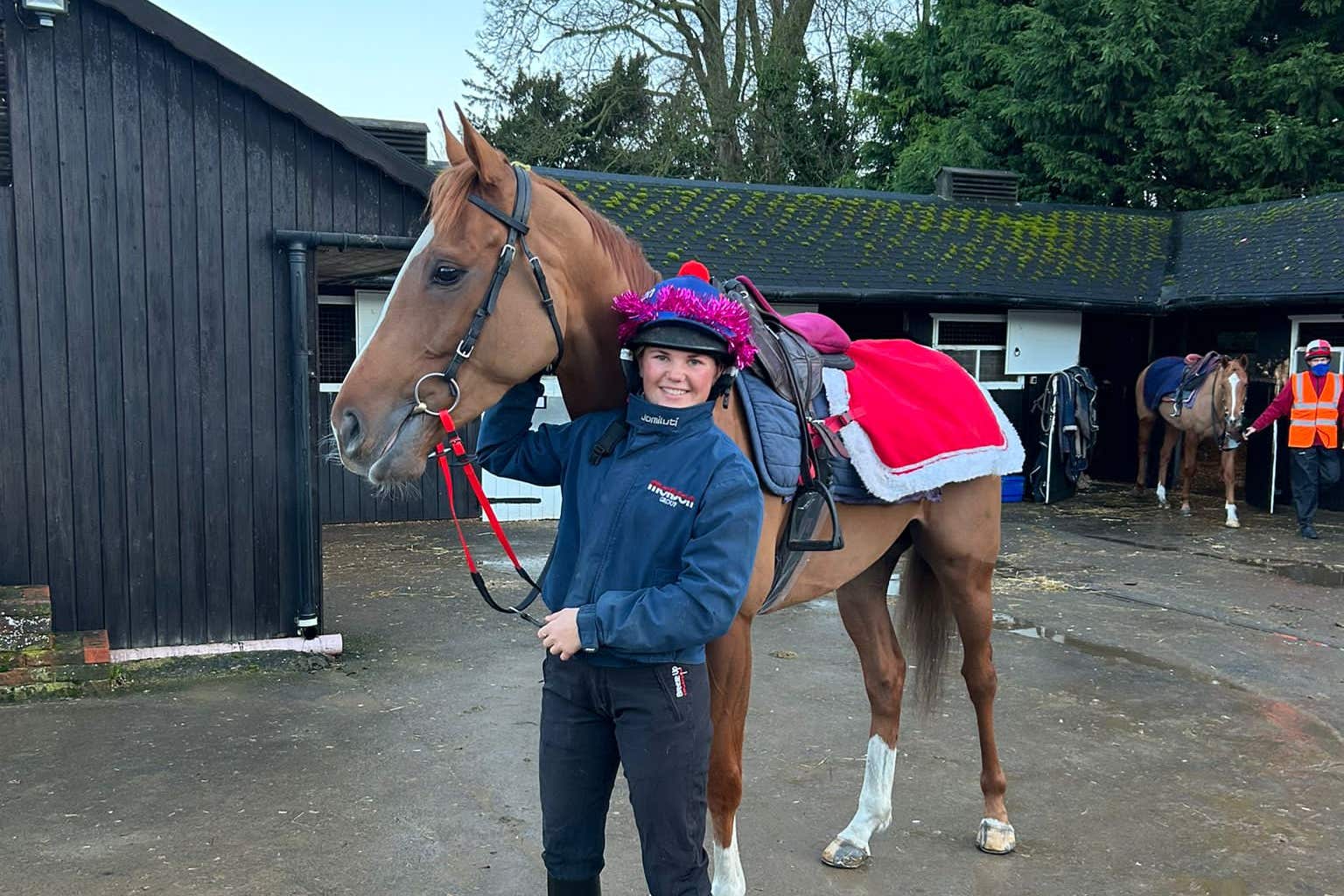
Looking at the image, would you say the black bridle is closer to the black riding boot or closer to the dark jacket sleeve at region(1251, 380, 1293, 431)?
the dark jacket sleeve at region(1251, 380, 1293, 431)

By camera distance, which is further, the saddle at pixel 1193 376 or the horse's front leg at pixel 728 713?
the saddle at pixel 1193 376

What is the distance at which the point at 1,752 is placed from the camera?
14.1 ft

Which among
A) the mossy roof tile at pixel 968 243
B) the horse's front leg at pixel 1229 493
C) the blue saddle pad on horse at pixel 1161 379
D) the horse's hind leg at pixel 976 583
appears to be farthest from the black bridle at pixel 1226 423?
the horse's hind leg at pixel 976 583

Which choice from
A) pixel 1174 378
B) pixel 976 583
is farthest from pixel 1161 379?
pixel 976 583

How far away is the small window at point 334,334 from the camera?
1105 centimetres

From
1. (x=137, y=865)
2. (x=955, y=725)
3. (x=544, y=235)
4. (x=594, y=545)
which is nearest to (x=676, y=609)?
(x=594, y=545)

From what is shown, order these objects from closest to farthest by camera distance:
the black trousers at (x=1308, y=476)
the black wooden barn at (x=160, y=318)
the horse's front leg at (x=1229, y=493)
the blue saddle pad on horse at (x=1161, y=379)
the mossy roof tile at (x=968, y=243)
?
the black wooden barn at (x=160, y=318) → the black trousers at (x=1308, y=476) → the horse's front leg at (x=1229, y=493) → the mossy roof tile at (x=968, y=243) → the blue saddle pad on horse at (x=1161, y=379)

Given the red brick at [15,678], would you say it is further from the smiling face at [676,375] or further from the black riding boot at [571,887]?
the smiling face at [676,375]

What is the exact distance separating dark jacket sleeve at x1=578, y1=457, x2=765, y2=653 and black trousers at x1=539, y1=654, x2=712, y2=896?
131 mm

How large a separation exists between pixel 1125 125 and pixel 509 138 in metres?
12.8

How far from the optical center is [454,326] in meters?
2.18

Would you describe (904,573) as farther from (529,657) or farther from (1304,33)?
(1304,33)

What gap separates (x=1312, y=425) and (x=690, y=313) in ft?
34.9

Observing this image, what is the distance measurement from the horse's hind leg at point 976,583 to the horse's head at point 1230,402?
9428 mm
